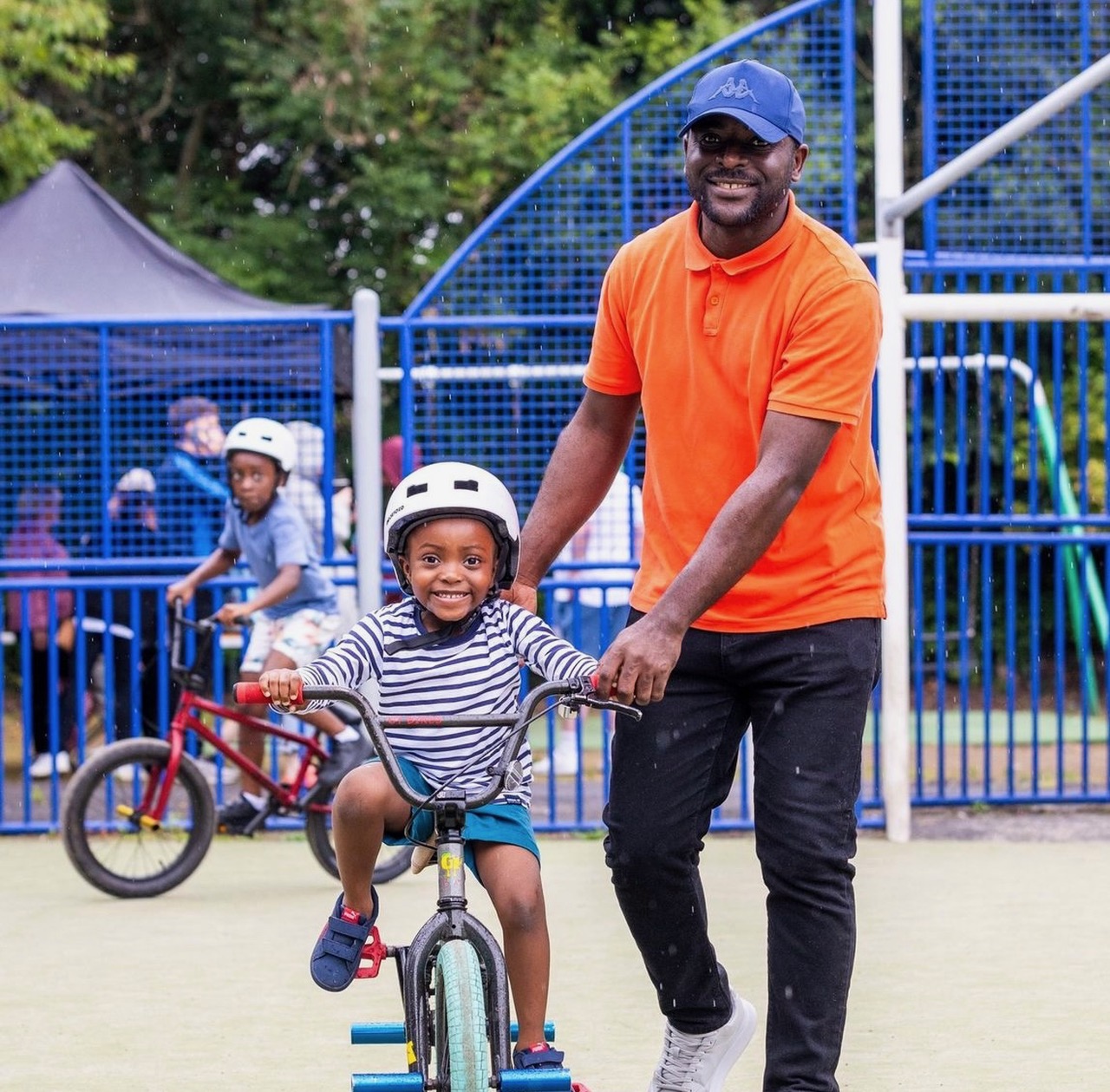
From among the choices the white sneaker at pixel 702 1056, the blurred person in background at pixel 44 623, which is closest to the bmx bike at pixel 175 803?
the blurred person in background at pixel 44 623

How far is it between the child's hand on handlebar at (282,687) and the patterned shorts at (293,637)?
424 cm

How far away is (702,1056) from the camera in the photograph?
4441 mm

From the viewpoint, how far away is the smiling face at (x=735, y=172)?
158 inches

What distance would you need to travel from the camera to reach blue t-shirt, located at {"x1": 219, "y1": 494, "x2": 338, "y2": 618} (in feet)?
26.2

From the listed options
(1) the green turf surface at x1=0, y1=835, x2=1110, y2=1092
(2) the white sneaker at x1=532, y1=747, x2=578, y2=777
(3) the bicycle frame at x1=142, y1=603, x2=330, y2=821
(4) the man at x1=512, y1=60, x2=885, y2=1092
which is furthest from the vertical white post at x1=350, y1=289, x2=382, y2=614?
(4) the man at x1=512, y1=60, x2=885, y2=1092

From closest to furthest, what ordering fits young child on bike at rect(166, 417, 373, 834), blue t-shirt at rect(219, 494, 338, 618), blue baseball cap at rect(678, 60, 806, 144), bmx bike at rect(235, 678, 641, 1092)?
bmx bike at rect(235, 678, 641, 1092), blue baseball cap at rect(678, 60, 806, 144), young child on bike at rect(166, 417, 373, 834), blue t-shirt at rect(219, 494, 338, 618)

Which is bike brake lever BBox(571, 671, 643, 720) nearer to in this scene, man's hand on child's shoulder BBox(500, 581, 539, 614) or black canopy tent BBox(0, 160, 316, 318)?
man's hand on child's shoulder BBox(500, 581, 539, 614)

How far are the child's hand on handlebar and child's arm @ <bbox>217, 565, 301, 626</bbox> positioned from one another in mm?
3932

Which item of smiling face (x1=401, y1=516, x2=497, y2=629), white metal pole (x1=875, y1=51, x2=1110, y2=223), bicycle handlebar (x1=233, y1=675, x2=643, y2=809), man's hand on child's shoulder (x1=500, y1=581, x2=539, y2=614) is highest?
white metal pole (x1=875, y1=51, x2=1110, y2=223)

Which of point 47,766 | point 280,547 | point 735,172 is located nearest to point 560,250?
point 280,547

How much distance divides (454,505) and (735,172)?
33.3 inches

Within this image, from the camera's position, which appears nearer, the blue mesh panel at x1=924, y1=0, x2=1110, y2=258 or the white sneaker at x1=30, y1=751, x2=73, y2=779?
the blue mesh panel at x1=924, y1=0, x2=1110, y2=258

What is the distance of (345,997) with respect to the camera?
593 cm

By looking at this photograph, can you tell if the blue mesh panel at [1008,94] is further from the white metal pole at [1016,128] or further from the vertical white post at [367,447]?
the vertical white post at [367,447]
